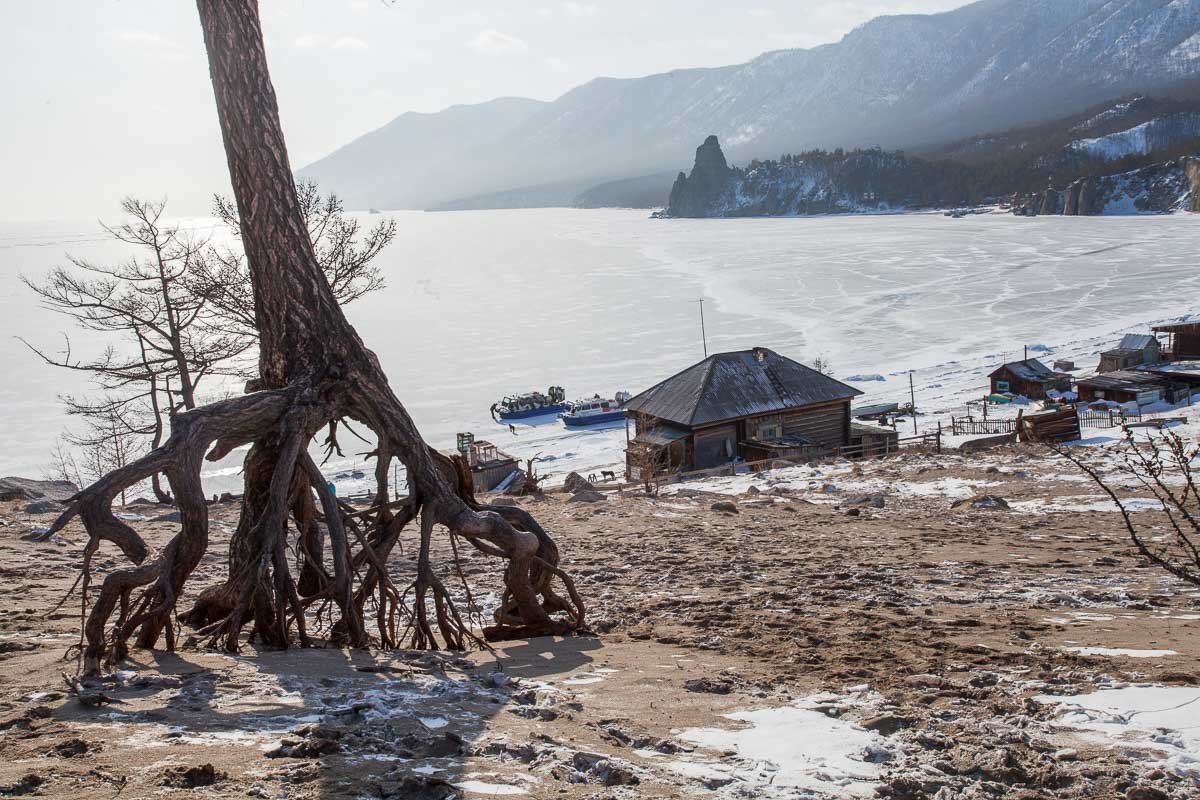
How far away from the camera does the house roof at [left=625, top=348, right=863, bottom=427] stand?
2767 cm

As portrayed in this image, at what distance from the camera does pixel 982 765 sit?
3689 mm

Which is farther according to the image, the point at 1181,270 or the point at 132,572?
the point at 1181,270

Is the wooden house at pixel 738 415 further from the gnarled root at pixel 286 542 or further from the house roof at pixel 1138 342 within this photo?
the house roof at pixel 1138 342

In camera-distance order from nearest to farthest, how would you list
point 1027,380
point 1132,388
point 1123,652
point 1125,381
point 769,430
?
point 1123,652, point 769,430, point 1132,388, point 1125,381, point 1027,380

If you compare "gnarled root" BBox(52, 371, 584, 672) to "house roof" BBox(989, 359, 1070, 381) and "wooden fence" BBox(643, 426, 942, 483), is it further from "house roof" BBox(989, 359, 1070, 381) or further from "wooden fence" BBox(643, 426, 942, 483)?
"house roof" BBox(989, 359, 1070, 381)

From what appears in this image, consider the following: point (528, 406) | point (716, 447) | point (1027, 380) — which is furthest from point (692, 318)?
point (716, 447)

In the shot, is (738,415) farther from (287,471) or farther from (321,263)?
(287,471)

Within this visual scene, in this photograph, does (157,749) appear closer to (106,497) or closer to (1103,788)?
(106,497)

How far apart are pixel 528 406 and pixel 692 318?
24.1 meters

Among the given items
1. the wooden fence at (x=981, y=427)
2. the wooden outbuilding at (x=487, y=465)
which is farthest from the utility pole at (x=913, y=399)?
the wooden outbuilding at (x=487, y=465)

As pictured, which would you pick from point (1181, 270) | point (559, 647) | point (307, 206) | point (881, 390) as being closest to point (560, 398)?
point (881, 390)

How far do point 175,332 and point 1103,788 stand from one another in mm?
17859

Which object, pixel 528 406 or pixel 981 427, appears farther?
pixel 528 406

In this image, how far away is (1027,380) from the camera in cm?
3953
